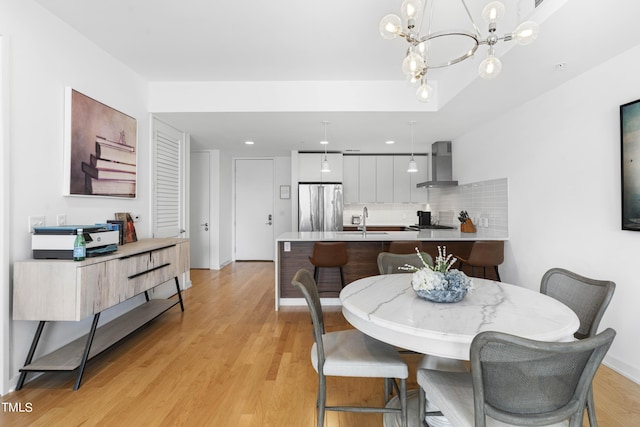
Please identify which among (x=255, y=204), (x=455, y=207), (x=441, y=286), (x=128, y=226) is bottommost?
(x=441, y=286)

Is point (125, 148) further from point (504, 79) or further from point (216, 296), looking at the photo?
point (504, 79)

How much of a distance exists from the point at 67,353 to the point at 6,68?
2013 millimetres

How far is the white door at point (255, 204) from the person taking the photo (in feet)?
23.1

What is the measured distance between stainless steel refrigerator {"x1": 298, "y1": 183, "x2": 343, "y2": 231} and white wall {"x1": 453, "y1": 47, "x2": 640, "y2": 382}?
9.49ft

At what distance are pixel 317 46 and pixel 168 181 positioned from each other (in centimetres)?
269

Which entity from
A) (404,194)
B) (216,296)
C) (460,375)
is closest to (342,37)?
(460,375)

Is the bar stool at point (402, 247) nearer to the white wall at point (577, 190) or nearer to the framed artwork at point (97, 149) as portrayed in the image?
the white wall at point (577, 190)

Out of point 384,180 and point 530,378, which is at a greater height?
point 384,180

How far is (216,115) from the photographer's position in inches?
156

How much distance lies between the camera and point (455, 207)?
5.60m

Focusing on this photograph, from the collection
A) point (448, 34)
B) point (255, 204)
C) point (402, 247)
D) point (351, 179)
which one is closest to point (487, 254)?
point (402, 247)

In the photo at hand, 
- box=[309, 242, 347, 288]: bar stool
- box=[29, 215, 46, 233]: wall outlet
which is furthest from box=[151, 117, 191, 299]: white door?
box=[309, 242, 347, 288]: bar stool

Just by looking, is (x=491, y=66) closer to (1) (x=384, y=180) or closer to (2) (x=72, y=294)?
(2) (x=72, y=294)

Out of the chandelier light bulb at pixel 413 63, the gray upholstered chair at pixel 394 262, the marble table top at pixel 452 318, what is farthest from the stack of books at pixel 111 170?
the chandelier light bulb at pixel 413 63
